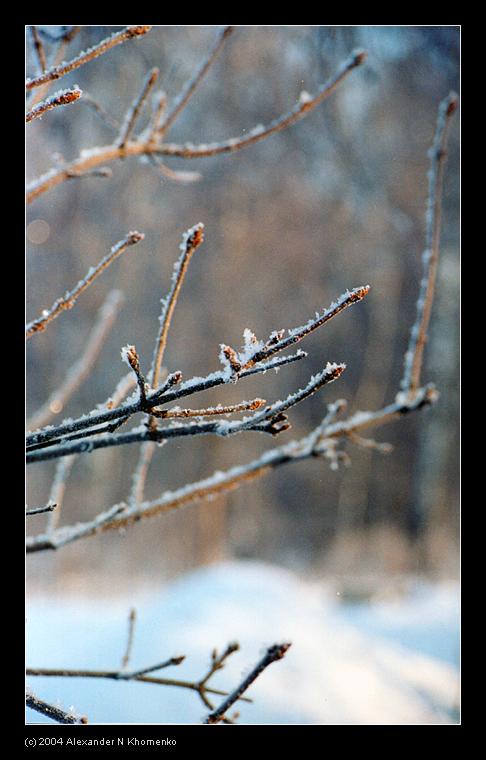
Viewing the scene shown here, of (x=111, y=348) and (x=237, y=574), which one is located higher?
(x=111, y=348)

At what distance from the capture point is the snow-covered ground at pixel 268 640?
2.89m

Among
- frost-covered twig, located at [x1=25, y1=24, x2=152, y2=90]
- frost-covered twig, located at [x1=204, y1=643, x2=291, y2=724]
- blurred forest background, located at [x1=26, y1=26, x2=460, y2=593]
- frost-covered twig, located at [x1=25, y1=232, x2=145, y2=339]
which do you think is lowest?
frost-covered twig, located at [x1=204, y1=643, x2=291, y2=724]

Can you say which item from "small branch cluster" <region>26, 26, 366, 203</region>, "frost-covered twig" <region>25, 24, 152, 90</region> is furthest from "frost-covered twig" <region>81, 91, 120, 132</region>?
"frost-covered twig" <region>25, 24, 152, 90</region>

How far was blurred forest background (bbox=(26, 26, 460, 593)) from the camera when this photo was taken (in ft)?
10.0

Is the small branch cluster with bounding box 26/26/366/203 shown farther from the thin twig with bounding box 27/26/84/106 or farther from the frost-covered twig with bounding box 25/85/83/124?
the frost-covered twig with bounding box 25/85/83/124

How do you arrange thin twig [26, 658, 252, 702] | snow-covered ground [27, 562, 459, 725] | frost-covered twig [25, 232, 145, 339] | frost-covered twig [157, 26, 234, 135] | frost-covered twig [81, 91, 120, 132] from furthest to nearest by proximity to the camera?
snow-covered ground [27, 562, 459, 725] → frost-covered twig [81, 91, 120, 132] → frost-covered twig [157, 26, 234, 135] → thin twig [26, 658, 252, 702] → frost-covered twig [25, 232, 145, 339]

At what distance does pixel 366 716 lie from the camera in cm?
328

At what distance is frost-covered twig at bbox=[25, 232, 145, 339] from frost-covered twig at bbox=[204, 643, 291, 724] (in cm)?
51

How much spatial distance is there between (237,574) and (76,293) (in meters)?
6.09

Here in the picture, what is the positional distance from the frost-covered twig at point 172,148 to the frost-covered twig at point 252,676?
2.69 ft

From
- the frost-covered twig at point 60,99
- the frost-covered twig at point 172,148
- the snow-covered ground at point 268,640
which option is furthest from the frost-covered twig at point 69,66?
the snow-covered ground at point 268,640
